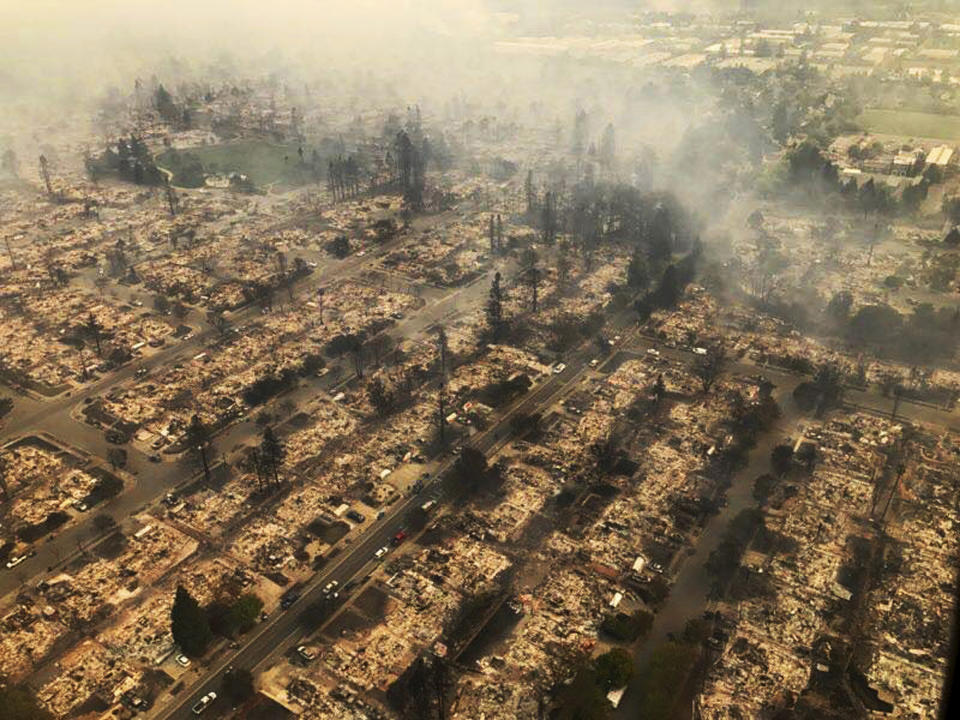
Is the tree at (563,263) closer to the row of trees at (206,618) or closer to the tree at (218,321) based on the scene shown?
the tree at (218,321)

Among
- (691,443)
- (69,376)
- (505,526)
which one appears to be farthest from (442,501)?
(69,376)

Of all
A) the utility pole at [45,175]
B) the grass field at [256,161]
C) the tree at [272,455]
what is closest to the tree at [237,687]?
the tree at [272,455]

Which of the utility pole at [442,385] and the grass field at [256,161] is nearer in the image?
the utility pole at [442,385]

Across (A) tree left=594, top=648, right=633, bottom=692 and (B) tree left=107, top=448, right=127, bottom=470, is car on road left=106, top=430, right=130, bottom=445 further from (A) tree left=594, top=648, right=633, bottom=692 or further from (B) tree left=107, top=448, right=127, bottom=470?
(A) tree left=594, top=648, right=633, bottom=692

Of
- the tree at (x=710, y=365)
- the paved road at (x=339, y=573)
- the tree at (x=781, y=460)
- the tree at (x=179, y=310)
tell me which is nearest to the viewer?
the paved road at (x=339, y=573)

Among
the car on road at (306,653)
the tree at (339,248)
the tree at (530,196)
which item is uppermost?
the tree at (530,196)

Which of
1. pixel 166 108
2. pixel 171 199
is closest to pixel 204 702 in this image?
pixel 171 199
